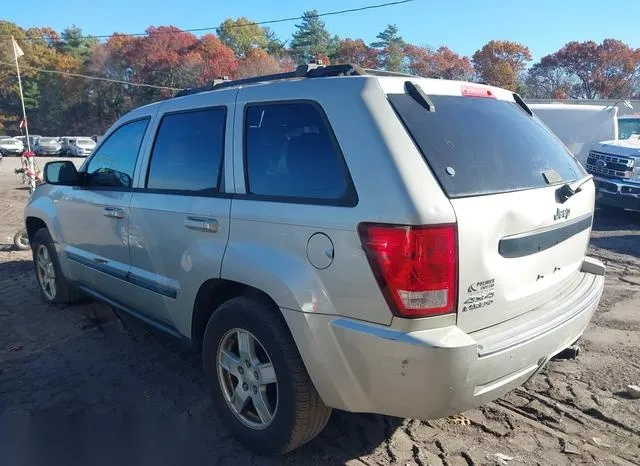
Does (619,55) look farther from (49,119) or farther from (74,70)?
(49,119)

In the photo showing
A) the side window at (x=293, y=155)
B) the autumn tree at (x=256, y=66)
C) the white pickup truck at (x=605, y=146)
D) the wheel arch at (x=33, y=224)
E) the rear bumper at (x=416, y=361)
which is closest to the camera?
the rear bumper at (x=416, y=361)

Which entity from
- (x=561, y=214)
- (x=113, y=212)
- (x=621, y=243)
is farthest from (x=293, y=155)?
(x=621, y=243)

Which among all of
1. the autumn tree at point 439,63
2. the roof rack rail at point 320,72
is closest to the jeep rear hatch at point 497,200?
the roof rack rail at point 320,72

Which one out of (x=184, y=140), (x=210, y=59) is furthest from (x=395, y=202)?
(x=210, y=59)

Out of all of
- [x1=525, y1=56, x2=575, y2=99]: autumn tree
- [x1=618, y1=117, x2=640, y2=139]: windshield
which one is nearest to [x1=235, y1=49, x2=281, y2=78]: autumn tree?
[x1=525, y1=56, x2=575, y2=99]: autumn tree

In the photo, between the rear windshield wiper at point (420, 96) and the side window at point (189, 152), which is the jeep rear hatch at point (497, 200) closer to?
the rear windshield wiper at point (420, 96)

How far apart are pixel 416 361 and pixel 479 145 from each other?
3.71 feet

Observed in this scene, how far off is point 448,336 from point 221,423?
65.5 inches

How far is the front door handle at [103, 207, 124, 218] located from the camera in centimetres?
378

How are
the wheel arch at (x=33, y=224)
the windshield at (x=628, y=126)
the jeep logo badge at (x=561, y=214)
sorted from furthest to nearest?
the windshield at (x=628, y=126), the wheel arch at (x=33, y=224), the jeep logo badge at (x=561, y=214)

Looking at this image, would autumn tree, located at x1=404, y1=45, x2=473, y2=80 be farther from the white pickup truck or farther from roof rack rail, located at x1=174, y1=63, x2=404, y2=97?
roof rack rail, located at x1=174, y1=63, x2=404, y2=97

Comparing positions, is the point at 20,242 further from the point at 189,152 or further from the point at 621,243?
the point at 621,243

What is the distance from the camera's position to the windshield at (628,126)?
14438 mm

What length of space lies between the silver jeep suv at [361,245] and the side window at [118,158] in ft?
1.35
